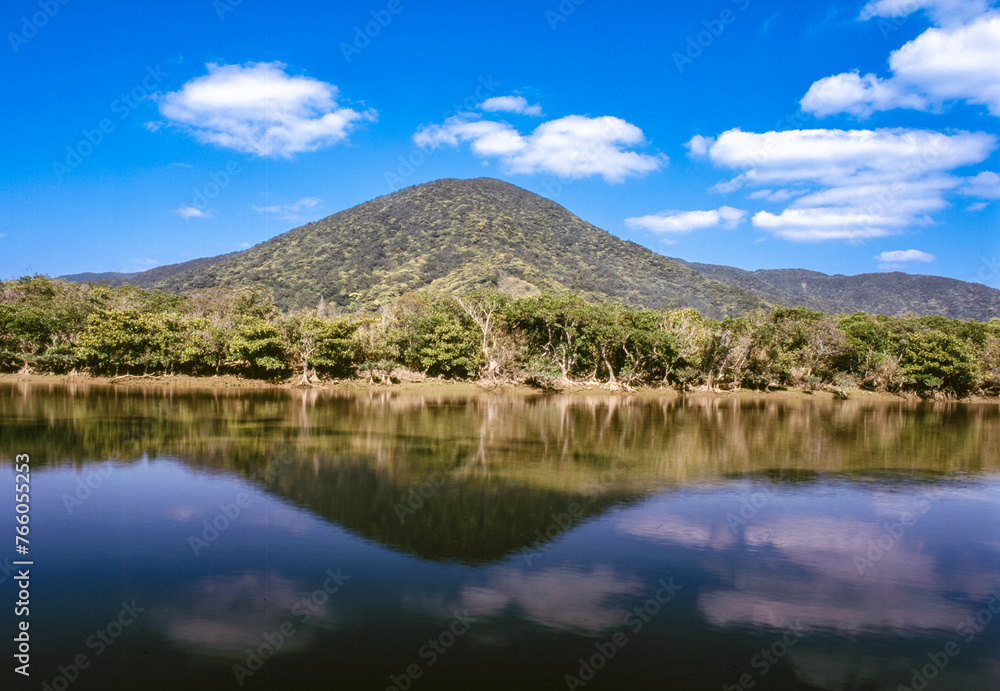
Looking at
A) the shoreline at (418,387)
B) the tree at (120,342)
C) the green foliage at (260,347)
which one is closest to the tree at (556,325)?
the shoreline at (418,387)

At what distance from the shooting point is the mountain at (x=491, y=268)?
10494 centimetres

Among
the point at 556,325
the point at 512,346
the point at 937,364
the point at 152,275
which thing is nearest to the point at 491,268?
the point at 556,325

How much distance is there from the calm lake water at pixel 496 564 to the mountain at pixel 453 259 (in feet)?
231

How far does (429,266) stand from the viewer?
11512 cm

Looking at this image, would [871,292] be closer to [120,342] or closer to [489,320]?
[489,320]

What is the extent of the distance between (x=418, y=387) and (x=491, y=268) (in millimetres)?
67913

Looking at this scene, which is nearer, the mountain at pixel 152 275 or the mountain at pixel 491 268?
the mountain at pixel 491 268

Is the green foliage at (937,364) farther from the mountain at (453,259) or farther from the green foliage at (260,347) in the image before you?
the mountain at (453,259)

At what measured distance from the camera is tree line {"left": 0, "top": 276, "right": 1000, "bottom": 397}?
38.1 meters

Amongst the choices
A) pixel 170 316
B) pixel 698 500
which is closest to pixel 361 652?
pixel 698 500

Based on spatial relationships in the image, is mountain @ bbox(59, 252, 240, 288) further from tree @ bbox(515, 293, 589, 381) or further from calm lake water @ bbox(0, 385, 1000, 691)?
calm lake water @ bbox(0, 385, 1000, 691)

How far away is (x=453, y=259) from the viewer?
11738 centimetres

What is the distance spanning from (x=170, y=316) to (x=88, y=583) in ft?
115

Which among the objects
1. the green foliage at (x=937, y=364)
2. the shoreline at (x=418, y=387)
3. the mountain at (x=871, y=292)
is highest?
the mountain at (x=871, y=292)
